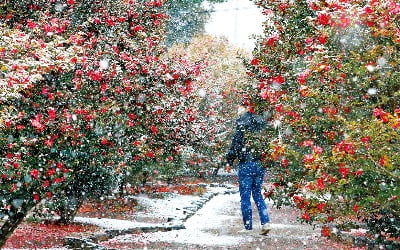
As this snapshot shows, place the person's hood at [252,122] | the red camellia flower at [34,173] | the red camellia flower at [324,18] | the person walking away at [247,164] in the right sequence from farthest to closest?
the person's hood at [252,122] → the person walking away at [247,164] → the red camellia flower at [34,173] → the red camellia flower at [324,18]

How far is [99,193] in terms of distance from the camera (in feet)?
31.9

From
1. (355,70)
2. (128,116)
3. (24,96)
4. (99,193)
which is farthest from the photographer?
(99,193)

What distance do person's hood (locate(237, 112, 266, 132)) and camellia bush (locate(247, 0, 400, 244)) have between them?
0.31 meters

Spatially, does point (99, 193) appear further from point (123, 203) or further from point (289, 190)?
point (123, 203)

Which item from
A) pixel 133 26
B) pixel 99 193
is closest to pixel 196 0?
pixel 133 26

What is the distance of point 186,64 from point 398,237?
5254 millimetres

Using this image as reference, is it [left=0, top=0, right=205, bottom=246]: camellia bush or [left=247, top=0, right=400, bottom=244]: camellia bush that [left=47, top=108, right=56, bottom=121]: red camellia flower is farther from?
[left=247, top=0, right=400, bottom=244]: camellia bush

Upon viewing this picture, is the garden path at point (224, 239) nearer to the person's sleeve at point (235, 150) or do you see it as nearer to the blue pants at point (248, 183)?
the blue pants at point (248, 183)

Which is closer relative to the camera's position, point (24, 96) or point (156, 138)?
point (24, 96)

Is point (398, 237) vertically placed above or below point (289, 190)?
below

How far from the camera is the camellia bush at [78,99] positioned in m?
5.93

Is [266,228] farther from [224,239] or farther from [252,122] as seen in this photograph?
[252,122]

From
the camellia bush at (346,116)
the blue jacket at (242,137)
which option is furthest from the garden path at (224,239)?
the blue jacket at (242,137)

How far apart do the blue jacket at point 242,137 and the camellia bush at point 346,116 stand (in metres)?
0.35
